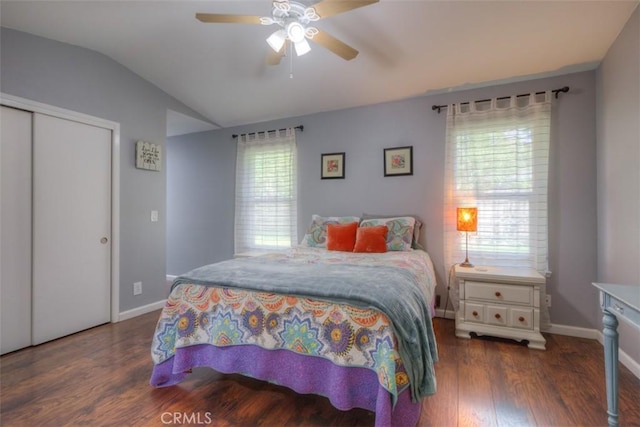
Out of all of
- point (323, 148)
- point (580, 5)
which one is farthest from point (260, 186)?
point (580, 5)

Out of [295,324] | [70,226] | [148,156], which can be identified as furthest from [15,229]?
[295,324]

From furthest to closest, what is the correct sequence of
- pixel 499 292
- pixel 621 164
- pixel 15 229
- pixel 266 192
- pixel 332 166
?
1. pixel 266 192
2. pixel 332 166
3. pixel 499 292
4. pixel 15 229
5. pixel 621 164

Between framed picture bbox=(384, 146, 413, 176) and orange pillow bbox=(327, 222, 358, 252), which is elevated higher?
framed picture bbox=(384, 146, 413, 176)

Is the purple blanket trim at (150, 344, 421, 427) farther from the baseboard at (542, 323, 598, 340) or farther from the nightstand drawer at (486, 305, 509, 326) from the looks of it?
the baseboard at (542, 323, 598, 340)

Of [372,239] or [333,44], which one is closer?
[333,44]

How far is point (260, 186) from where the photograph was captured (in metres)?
4.00

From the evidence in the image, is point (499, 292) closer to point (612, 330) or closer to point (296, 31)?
point (612, 330)

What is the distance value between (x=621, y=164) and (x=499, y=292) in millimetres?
1267


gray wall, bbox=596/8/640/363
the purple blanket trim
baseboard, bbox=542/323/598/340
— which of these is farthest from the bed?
baseboard, bbox=542/323/598/340

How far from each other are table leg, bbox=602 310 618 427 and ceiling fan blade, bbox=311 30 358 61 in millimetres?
2031

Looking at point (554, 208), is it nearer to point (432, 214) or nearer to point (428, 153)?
point (432, 214)

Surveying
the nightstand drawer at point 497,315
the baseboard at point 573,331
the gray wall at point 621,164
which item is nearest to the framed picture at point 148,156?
the nightstand drawer at point 497,315

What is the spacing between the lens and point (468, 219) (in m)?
2.65

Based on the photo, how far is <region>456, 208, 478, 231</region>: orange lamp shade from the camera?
264 centimetres
